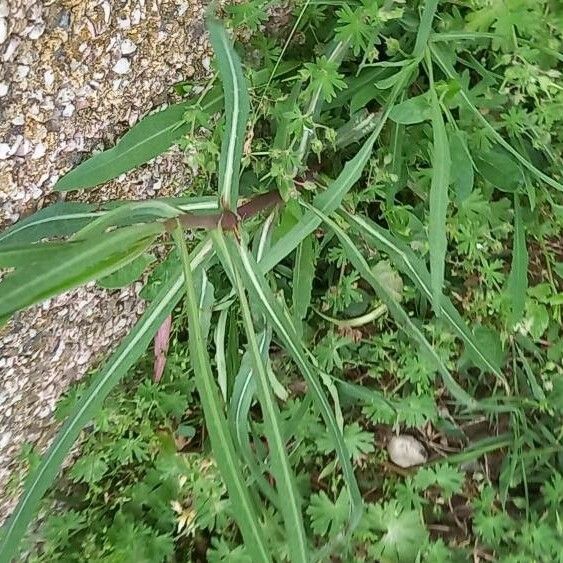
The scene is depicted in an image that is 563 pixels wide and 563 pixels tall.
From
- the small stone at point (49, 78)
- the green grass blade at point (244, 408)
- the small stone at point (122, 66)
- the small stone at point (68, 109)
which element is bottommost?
the green grass blade at point (244, 408)

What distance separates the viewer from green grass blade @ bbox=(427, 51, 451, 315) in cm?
91

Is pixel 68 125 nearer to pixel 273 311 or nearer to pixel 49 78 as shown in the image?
pixel 49 78

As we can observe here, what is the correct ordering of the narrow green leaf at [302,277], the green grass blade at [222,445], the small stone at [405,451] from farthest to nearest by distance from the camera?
the small stone at [405,451] → the narrow green leaf at [302,277] → the green grass blade at [222,445]

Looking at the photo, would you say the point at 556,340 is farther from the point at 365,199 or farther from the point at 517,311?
the point at 365,199

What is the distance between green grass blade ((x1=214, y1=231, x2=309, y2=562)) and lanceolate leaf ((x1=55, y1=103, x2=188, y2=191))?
21 cm

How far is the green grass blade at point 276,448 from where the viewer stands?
2.65 ft

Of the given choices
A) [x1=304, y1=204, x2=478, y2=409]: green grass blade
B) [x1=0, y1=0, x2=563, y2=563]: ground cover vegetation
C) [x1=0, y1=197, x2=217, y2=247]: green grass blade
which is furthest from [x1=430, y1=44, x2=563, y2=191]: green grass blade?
[x1=0, y1=197, x2=217, y2=247]: green grass blade

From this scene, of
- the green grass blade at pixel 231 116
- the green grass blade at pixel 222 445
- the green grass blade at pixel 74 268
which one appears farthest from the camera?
the green grass blade at pixel 231 116

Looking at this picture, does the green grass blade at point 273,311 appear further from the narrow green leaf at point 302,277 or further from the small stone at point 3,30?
the small stone at point 3,30

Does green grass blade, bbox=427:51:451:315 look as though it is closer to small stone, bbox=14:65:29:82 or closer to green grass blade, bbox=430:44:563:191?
green grass blade, bbox=430:44:563:191

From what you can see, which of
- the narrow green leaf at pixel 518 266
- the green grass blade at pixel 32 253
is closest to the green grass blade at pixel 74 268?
the green grass blade at pixel 32 253

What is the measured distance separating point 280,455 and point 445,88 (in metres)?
0.45

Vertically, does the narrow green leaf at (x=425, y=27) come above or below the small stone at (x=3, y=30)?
below

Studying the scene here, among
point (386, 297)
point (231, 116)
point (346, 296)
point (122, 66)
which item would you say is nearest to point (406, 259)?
point (386, 297)
